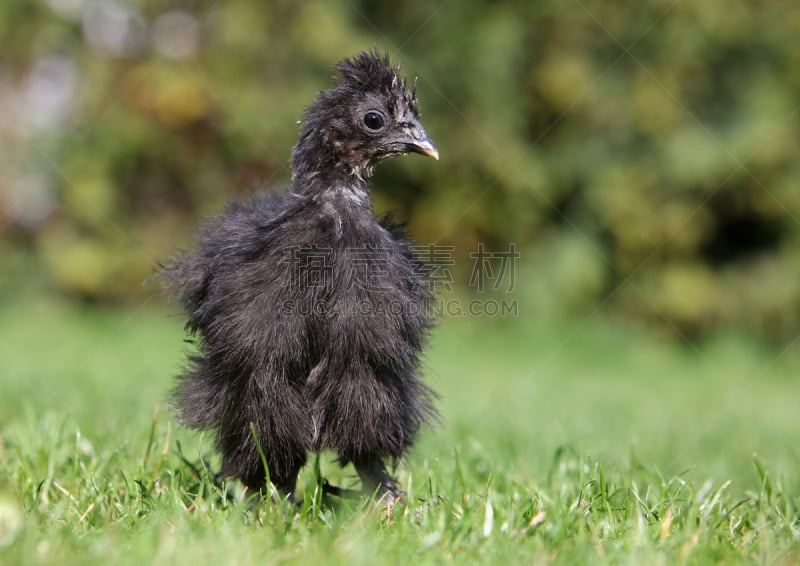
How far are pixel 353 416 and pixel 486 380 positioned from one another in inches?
206

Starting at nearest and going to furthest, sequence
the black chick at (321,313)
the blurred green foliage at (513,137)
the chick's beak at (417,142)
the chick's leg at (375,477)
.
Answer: the black chick at (321,313) → the chick's leg at (375,477) → the chick's beak at (417,142) → the blurred green foliage at (513,137)

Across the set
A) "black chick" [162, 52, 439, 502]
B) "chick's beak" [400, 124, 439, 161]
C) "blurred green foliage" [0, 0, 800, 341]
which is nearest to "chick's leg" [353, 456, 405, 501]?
"black chick" [162, 52, 439, 502]

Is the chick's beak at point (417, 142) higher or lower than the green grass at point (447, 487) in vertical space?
higher

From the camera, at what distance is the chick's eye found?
3.14 metres

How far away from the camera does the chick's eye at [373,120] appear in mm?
3139

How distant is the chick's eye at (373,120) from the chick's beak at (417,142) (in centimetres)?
11

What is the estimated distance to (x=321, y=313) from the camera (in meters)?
2.84

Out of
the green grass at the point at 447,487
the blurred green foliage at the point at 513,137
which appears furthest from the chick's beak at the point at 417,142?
the blurred green foliage at the point at 513,137

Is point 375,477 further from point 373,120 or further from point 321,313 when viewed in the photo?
point 373,120

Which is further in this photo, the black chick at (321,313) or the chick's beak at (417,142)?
the chick's beak at (417,142)

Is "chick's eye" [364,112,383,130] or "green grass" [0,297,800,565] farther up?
"chick's eye" [364,112,383,130]

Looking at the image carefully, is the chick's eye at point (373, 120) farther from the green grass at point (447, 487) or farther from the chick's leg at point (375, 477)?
the chick's leg at point (375, 477)

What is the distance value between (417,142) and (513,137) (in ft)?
27.0

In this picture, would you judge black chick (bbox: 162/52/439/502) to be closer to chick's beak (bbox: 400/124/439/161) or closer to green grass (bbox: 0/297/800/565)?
chick's beak (bbox: 400/124/439/161)
